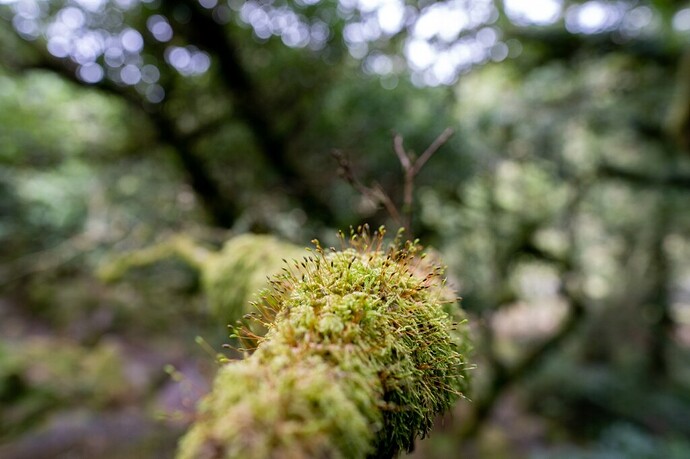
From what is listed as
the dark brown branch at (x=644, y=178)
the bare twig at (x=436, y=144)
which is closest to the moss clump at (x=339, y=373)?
the bare twig at (x=436, y=144)

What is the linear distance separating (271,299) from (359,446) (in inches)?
19.5

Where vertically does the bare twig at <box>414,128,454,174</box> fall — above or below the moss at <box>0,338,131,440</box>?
above

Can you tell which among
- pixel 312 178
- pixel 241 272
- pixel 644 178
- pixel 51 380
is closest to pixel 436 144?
pixel 241 272

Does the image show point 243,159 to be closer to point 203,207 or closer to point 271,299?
point 203,207

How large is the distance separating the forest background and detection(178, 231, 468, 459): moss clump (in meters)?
2.88

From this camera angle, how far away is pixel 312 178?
5.83 metres

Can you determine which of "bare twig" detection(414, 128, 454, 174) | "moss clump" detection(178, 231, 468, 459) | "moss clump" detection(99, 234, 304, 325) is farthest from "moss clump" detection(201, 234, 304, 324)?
"moss clump" detection(178, 231, 468, 459)

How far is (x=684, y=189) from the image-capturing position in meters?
8.02

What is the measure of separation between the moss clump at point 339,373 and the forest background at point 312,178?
2885 mm

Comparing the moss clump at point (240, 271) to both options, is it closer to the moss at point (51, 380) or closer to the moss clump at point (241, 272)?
the moss clump at point (241, 272)

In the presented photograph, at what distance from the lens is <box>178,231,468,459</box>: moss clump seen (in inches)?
26.6

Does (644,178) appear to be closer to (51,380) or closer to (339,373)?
(339,373)

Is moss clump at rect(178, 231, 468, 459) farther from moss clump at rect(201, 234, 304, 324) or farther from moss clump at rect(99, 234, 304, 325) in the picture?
moss clump at rect(201, 234, 304, 324)

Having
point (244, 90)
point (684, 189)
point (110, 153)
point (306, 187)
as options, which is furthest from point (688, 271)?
point (110, 153)
